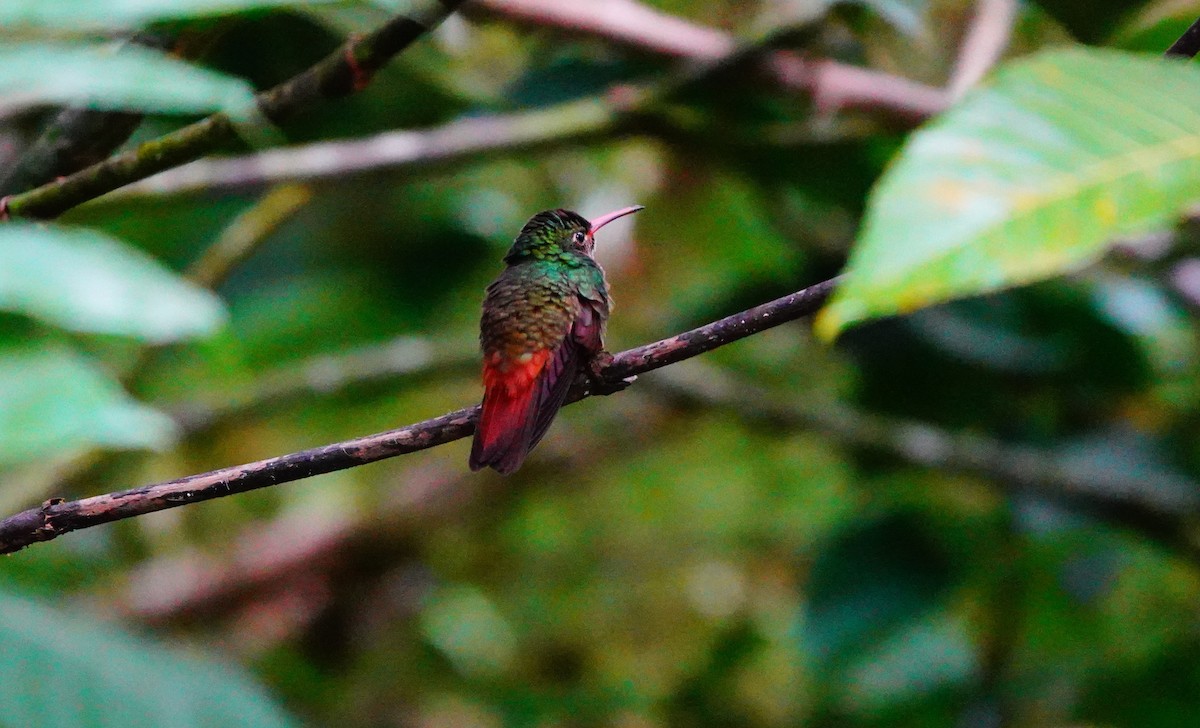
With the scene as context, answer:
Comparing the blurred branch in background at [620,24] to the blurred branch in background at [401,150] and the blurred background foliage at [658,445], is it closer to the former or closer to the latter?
the blurred background foliage at [658,445]

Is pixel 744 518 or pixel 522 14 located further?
pixel 744 518

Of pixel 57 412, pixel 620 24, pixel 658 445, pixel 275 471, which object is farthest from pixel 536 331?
pixel 658 445

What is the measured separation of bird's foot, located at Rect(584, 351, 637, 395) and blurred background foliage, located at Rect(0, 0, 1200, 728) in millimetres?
601

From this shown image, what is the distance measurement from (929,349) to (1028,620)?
2.84 feet

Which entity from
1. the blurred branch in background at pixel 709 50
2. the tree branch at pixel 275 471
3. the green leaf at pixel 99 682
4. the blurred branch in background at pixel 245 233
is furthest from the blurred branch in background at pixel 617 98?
the tree branch at pixel 275 471

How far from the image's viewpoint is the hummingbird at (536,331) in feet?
4.33

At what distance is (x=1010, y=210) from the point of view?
0.54 meters

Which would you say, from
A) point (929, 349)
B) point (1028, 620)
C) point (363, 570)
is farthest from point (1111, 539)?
point (363, 570)

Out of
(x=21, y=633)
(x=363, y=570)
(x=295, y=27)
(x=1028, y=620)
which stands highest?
(x=295, y=27)

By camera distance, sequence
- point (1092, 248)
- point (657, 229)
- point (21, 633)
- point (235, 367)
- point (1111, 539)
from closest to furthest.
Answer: point (1092, 248) → point (21, 633) → point (1111, 539) → point (235, 367) → point (657, 229)

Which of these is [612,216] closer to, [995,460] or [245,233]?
[245,233]

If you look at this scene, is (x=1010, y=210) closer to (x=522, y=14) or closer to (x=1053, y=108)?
(x=1053, y=108)

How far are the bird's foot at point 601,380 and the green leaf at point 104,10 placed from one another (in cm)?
43

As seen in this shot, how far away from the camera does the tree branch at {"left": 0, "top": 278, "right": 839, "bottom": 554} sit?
34.3 inches
